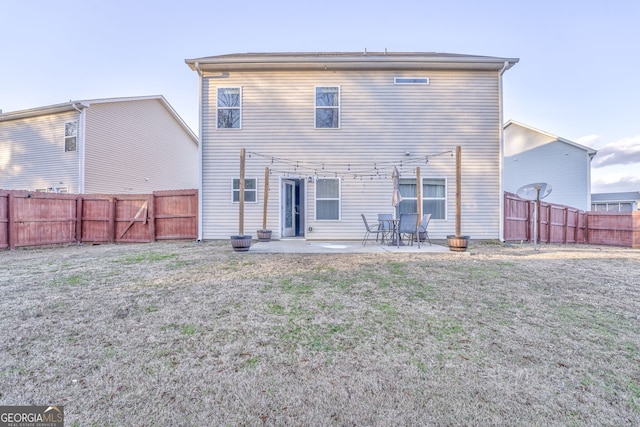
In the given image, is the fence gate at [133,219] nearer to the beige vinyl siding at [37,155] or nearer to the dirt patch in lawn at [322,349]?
the beige vinyl siding at [37,155]

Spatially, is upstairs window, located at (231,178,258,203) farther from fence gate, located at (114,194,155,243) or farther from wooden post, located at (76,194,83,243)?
wooden post, located at (76,194,83,243)

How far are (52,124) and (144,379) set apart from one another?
49.1 feet

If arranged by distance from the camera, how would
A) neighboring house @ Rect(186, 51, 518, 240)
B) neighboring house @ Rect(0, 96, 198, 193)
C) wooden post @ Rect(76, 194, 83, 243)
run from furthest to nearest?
neighboring house @ Rect(0, 96, 198, 193) → wooden post @ Rect(76, 194, 83, 243) → neighboring house @ Rect(186, 51, 518, 240)

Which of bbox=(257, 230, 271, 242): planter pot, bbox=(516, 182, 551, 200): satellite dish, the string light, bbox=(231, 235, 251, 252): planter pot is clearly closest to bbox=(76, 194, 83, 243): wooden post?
the string light

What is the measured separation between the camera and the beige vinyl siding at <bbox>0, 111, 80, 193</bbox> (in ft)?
37.7

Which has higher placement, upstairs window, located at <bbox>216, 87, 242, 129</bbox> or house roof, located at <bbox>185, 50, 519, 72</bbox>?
house roof, located at <bbox>185, 50, 519, 72</bbox>

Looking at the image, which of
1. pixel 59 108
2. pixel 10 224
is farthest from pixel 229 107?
pixel 59 108

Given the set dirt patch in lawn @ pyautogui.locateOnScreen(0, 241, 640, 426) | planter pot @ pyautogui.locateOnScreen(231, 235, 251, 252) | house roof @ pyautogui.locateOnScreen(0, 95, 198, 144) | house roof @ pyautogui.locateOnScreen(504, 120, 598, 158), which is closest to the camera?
dirt patch in lawn @ pyautogui.locateOnScreen(0, 241, 640, 426)

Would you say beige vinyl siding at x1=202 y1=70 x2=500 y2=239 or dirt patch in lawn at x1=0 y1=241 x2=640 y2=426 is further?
beige vinyl siding at x1=202 y1=70 x2=500 y2=239

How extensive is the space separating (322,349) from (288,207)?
25.4 ft

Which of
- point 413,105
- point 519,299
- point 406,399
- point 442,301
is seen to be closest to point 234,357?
point 406,399

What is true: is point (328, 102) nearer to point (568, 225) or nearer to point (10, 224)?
point (10, 224)

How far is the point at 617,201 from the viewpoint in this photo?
797 inches

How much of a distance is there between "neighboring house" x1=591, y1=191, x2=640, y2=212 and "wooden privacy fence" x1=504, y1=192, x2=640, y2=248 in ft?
41.2
